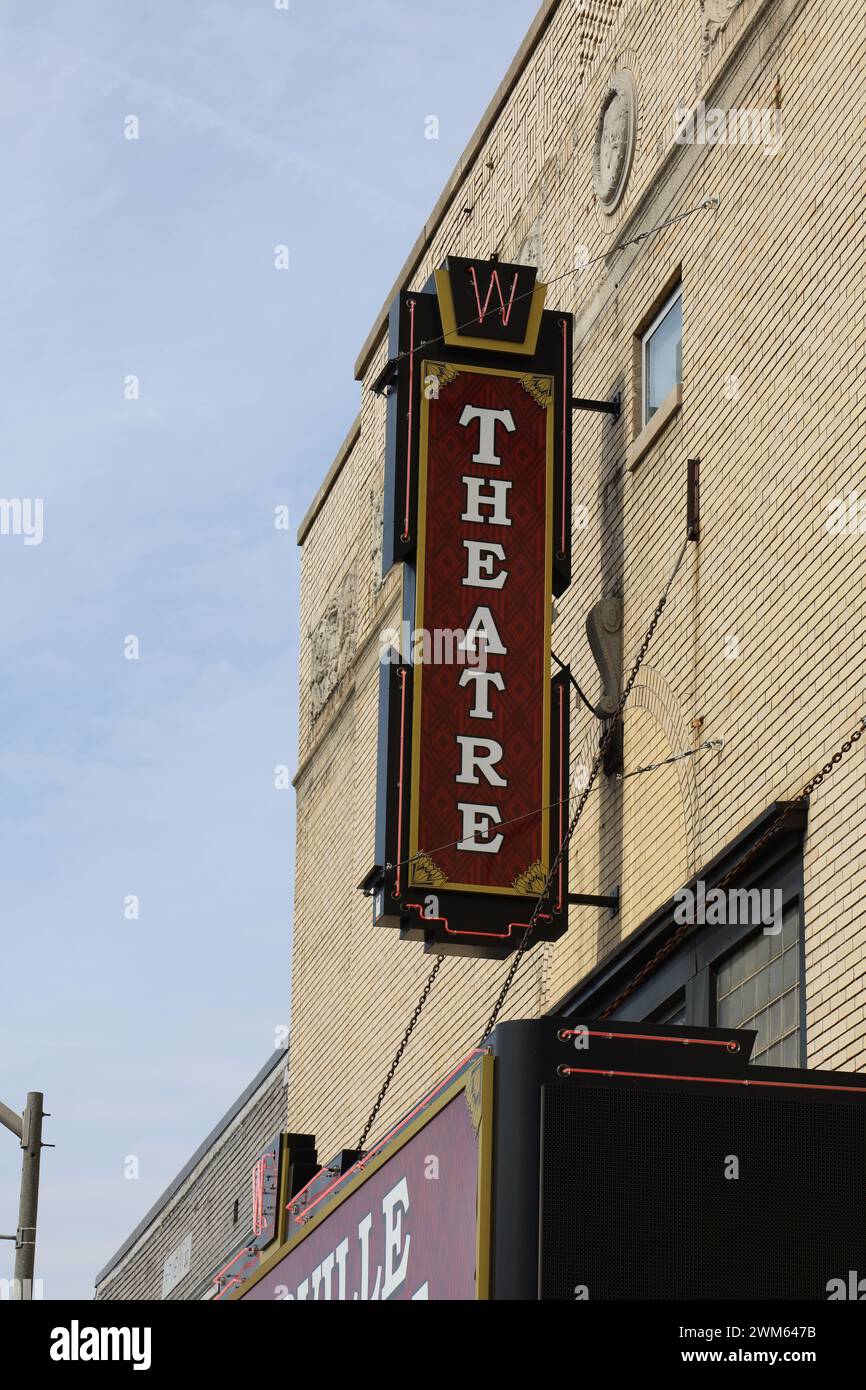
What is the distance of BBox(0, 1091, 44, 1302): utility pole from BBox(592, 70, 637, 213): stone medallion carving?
9381 millimetres

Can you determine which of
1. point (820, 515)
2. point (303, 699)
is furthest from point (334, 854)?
point (820, 515)

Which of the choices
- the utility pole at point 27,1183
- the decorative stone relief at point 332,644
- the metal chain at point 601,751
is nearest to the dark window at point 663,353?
the metal chain at point 601,751

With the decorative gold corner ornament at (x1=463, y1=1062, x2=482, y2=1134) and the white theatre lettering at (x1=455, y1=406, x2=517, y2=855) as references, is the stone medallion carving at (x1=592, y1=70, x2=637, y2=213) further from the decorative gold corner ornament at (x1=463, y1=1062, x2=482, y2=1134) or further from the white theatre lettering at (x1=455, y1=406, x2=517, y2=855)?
the decorative gold corner ornament at (x1=463, y1=1062, x2=482, y2=1134)

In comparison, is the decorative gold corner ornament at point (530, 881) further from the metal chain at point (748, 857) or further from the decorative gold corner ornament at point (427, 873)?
the metal chain at point (748, 857)

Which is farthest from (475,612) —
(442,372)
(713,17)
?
(713,17)

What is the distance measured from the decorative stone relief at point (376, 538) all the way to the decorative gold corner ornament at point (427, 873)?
25.7ft

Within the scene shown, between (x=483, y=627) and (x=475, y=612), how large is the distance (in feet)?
0.41

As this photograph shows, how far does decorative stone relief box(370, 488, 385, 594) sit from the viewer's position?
2242 cm

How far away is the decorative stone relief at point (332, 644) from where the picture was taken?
76.8ft

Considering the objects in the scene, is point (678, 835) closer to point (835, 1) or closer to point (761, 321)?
point (761, 321)

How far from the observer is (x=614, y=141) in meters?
16.5

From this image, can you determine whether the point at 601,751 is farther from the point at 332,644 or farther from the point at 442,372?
the point at 332,644

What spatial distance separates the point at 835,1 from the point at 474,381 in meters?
3.99

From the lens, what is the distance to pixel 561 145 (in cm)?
1781
